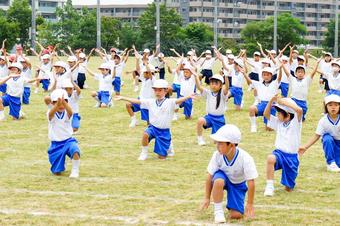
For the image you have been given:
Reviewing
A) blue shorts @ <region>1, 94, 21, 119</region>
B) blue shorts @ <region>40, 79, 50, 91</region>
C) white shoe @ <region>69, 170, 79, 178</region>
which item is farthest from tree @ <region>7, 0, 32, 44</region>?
white shoe @ <region>69, 170, 79, 178</region>

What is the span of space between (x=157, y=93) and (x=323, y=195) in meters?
3.75

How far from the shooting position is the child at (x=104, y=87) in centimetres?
1872

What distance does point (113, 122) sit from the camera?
1628 centimetres

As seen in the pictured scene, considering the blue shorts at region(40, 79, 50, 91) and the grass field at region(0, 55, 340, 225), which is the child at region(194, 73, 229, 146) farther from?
the blue shorts at region(40, 79, 50, 91)

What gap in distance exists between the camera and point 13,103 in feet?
53.1

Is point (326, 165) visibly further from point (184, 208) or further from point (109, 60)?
point (109, 60)

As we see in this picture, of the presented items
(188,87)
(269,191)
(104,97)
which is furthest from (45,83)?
(269,191)

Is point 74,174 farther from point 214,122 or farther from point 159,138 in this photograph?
point 214,122

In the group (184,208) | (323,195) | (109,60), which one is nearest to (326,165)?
(323,195)

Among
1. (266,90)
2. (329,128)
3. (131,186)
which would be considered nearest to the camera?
(131,186)

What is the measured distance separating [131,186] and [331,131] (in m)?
3.04

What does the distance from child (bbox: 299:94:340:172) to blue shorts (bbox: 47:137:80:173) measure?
338 cm

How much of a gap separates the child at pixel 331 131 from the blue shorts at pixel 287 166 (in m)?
1.35

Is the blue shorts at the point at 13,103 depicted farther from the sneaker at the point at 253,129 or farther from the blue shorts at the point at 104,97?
the sneaker at the point at 253,129
